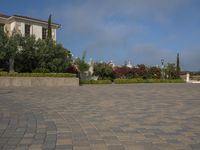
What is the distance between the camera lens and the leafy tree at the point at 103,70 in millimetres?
41000

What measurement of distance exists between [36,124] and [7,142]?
6.50 ft

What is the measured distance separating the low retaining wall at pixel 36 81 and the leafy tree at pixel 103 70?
1172 centimetres

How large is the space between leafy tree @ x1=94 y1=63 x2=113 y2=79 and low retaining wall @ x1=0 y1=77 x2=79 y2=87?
461 inches

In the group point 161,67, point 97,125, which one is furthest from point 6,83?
point 161,67

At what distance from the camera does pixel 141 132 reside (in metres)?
7.32

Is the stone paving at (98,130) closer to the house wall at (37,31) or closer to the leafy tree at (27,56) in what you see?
the leafy tree at (27,56)

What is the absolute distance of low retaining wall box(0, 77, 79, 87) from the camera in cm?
2467

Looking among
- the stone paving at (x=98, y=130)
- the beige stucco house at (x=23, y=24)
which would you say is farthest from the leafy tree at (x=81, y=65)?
the stone paving at (x=98, y=130)

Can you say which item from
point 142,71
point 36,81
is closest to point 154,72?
point 142,71

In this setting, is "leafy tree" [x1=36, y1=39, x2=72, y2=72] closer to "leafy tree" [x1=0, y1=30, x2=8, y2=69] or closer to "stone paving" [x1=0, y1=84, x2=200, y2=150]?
"leafy tree" [x1=0, y1=30, x2=8, y2=69]

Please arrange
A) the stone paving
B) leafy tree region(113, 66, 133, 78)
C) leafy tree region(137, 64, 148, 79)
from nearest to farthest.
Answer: the stone paving
leafy tree region(113, 66, 133, 78)
leafy tree region(137, 64, 148, 79)

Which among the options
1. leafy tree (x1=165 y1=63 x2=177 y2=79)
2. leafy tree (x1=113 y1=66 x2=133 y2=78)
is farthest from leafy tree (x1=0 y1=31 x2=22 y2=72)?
leafy tree (x1=165 y1=63 x2=177 y2=79)

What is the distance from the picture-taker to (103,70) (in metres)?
41.3

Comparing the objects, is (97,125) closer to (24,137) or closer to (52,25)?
(24,137)
